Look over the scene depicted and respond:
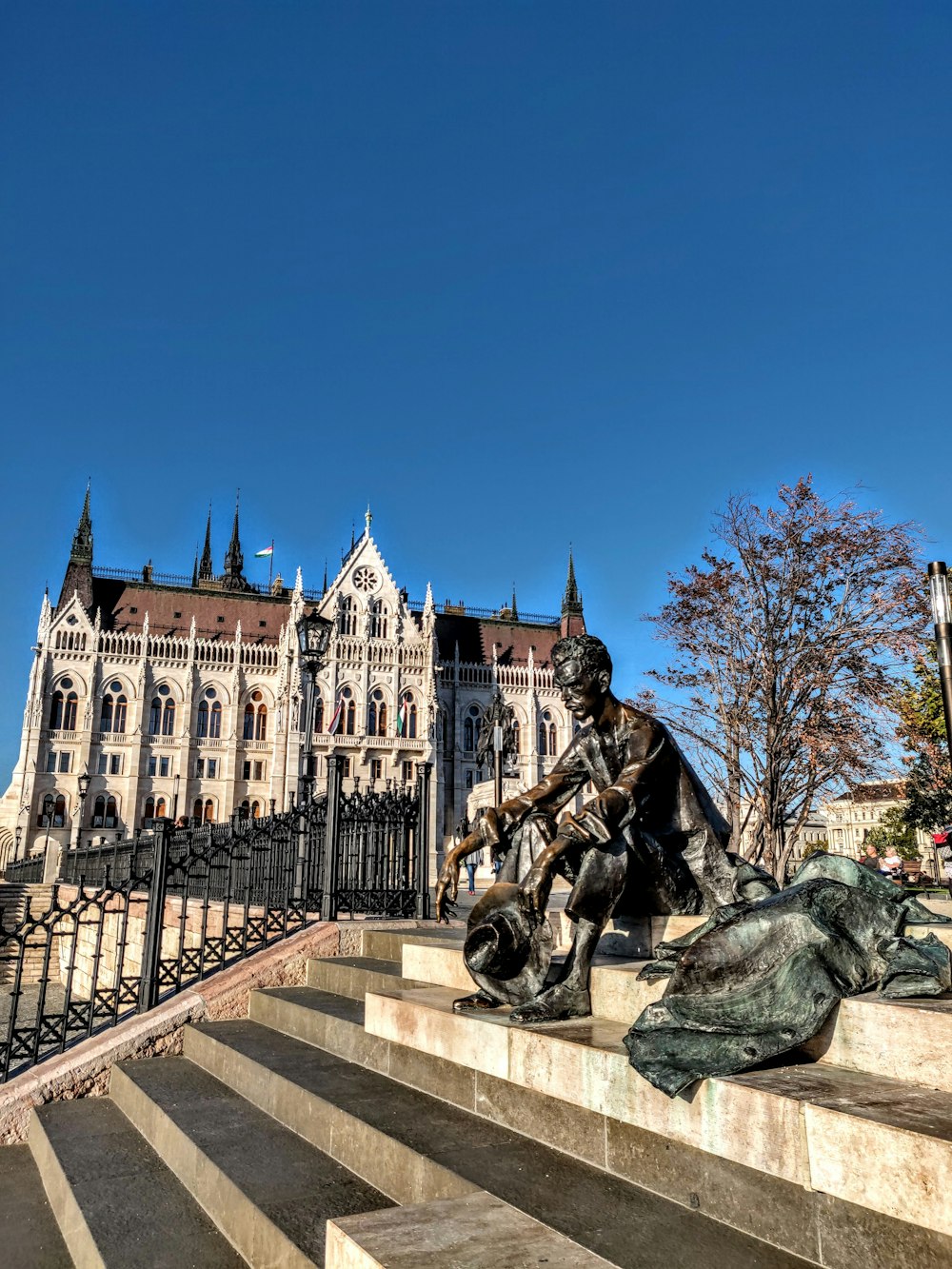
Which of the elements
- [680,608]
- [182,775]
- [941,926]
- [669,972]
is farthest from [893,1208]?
[182,775]

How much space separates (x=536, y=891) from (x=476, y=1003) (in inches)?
26.1

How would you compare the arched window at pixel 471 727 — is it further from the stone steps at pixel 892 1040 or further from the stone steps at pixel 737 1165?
the stone steps at pixel 892 1040

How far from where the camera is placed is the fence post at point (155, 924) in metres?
6.75

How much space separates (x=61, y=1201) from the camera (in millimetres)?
3953

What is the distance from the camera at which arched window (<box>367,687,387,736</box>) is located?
59.1m

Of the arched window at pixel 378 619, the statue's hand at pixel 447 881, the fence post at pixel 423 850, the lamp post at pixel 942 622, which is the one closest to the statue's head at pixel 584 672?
the statue's hand at pixel 447 881

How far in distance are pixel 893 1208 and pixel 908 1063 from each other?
0.56 meters

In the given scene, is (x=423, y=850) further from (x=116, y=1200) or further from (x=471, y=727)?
(x=471, y=727)

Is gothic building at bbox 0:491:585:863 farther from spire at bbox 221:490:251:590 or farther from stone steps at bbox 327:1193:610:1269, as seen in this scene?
stone steps at bbox 327:1193:610:1269

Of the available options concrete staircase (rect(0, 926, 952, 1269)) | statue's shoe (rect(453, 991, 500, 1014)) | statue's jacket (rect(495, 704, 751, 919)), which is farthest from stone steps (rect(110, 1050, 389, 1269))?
statue's jacket (rect(495, 704, 751, 919))

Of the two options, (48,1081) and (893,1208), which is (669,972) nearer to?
(893,1208)

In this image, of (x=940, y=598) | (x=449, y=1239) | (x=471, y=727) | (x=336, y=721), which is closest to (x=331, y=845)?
(x=940, y=598)

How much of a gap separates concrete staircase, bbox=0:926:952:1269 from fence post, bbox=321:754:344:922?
120 inches

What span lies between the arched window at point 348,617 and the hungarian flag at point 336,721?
18.5ft
